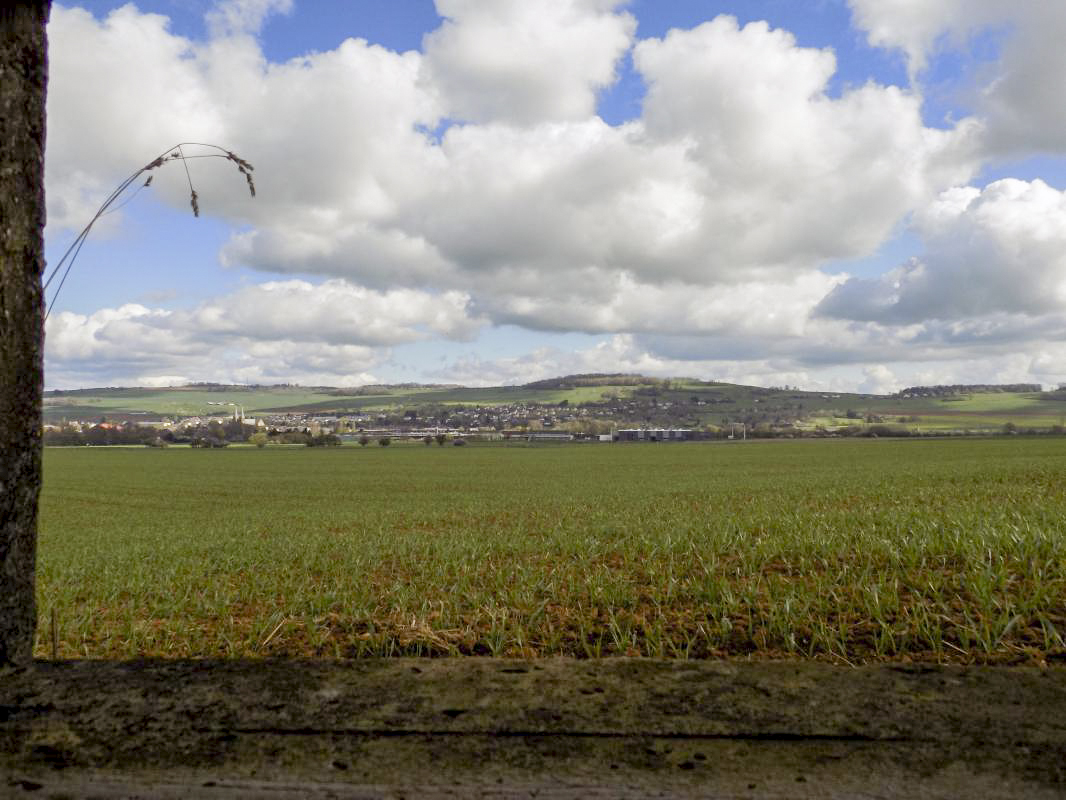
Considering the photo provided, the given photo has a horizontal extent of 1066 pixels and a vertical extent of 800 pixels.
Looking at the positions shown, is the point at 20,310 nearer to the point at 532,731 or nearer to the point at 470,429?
the point at 532,731

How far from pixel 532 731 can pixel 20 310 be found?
2126 millimetres

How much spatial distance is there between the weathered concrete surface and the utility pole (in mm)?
279

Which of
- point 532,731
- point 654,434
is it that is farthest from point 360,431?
point 532,731

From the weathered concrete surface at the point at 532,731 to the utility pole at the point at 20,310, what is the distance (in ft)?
0.92

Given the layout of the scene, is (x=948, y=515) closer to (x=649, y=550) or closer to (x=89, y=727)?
(x=649, y=550)

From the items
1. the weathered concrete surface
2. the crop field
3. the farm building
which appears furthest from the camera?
the farm building

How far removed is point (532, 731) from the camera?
1863 millimetres

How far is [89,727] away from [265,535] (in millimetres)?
17368

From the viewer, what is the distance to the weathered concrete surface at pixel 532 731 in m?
1.67

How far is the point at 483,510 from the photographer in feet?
81.9

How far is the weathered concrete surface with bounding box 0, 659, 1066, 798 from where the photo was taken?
1674 millimetres

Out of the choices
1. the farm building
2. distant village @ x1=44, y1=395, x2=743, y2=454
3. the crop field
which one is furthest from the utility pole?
the farm building

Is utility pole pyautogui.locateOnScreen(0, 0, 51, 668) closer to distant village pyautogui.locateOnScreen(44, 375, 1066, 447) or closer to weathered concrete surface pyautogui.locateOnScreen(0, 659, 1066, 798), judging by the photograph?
weathered concrete surface pyautogui.locateOnScreen(0, 659, 1066, 798)

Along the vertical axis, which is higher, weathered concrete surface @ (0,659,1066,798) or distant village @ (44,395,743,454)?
weathered concrete surface @ (0,659,1066,798)
